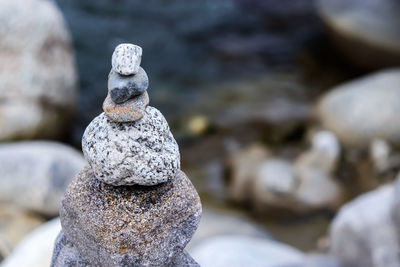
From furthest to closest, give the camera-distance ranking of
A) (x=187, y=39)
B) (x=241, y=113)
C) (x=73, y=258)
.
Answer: (x=187, y=39)
(x=241, y=113)
(x=73, y=258)

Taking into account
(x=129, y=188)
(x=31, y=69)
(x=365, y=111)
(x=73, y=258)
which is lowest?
(x=73, y=258)

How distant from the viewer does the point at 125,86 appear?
2.64m

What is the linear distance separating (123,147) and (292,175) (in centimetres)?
662

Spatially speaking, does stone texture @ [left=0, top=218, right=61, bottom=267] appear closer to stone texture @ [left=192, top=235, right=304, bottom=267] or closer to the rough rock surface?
stone texture @ [left=192, top=235, right=304, bottom=267]

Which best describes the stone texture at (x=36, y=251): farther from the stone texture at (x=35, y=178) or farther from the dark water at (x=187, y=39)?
the dark water at (x=187, y=39)

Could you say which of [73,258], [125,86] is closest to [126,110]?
[125,86]

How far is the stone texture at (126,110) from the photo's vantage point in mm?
2666

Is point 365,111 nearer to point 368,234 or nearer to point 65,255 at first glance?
point 368,234

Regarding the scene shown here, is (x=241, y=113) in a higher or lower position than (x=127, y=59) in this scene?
higher

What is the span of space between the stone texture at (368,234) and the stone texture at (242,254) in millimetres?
484

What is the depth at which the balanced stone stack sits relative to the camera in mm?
2682

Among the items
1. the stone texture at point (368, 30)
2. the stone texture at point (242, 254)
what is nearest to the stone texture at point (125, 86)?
the stone texture at point (242, 254)

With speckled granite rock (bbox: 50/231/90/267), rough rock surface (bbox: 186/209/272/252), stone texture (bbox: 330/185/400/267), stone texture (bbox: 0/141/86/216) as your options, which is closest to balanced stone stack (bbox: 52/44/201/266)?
speckled granite rock (bbox: 50/231/90/267)

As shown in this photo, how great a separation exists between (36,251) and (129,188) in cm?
305
